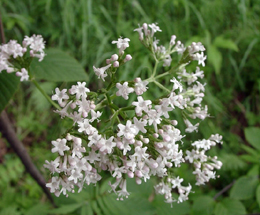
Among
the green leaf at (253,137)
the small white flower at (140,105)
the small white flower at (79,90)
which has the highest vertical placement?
the small white flower at (79,90)

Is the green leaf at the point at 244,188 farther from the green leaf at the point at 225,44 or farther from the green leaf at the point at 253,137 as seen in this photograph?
the green leaf at the point at 225,44

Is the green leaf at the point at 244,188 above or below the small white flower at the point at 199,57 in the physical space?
below

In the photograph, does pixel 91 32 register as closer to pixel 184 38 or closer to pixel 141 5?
pixel 141 5

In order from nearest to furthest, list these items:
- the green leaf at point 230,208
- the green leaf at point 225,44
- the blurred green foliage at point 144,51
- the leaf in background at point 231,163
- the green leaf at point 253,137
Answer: the green leaf at point 230,208 → the green leaf at point 253,137 → the leaf in background at point 231,163 → the blurred green foliage at point 144,51 → the green leaf at point 225,44

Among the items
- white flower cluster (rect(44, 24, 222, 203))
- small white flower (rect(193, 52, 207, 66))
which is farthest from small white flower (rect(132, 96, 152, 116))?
small white flower (rect(193, 52, 207, 66))

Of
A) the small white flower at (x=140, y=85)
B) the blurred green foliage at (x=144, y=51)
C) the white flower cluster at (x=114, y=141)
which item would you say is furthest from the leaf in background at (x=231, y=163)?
the small white flower at (x=140, y=85)

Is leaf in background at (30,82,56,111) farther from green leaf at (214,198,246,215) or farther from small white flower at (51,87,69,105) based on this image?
green leaf at (214,198,246,215)

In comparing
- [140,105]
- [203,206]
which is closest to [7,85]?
[140,105]

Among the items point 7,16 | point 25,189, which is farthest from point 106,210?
point 7,16
